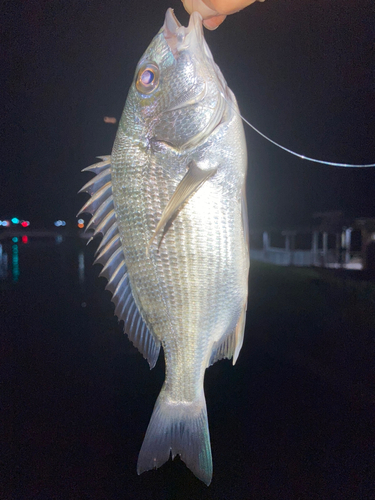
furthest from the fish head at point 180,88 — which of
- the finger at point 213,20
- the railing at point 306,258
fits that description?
the railing at point 306,258

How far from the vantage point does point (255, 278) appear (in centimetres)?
577

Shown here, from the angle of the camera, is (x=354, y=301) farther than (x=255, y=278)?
No

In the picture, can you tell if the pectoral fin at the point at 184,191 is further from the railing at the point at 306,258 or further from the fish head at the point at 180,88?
the railing at the point at 306,258

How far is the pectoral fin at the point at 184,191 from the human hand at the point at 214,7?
1.30 feet

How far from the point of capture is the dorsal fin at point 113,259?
0.89m

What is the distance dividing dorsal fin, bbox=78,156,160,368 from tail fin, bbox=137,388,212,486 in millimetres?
154

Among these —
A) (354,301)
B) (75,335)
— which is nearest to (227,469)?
(75,335)

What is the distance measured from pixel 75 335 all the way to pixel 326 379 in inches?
108

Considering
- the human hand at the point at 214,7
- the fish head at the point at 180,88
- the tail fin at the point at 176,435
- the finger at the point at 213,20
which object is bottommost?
the tail fin at the point at 176,435

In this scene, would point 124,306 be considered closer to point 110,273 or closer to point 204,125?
point 110,273

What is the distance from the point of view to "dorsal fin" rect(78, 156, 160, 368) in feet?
2.93

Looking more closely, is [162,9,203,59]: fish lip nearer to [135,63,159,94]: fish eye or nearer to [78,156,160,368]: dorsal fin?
[135,63,159,94]: fish eye

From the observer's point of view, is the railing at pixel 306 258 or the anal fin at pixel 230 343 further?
the railing at pixel 306 258

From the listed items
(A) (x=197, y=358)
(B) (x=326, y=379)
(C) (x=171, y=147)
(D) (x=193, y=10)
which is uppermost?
(D) (x=193, y=10)
